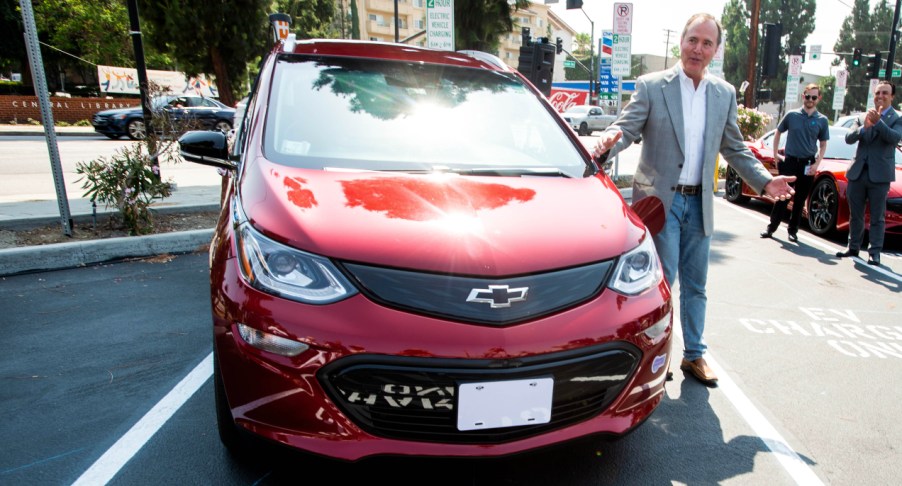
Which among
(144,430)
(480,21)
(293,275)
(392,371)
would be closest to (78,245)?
(144,430)

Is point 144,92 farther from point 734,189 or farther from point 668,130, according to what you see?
point 734,189

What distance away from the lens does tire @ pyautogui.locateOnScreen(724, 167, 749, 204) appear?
10.1m

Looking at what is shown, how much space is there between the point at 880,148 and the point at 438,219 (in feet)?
20.6

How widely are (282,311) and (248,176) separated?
0.75 m

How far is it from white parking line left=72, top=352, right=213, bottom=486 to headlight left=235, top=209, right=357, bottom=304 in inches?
46.0

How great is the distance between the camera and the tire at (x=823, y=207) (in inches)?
294

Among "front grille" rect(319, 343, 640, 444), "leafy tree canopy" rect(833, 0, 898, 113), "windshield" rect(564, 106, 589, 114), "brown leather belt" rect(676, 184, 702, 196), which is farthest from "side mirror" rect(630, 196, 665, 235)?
"leafy tree canopy" rect(833, 0, 898, 113)

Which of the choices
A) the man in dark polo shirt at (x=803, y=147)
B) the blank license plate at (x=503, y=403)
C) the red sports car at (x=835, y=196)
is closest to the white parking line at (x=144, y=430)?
the blank license plate at (x=503, y=403)

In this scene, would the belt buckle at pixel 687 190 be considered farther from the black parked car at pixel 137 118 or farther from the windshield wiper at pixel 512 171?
the black parked car at pixel 137 118

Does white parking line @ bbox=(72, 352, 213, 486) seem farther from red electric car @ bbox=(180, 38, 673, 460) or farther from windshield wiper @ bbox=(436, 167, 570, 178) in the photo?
windshield wiper @ bbox=(436, 167, 570, 178)

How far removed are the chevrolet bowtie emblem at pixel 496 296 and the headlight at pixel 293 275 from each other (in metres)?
0.37

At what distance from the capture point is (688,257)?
3.42 m

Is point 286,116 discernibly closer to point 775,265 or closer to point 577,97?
point 775,265

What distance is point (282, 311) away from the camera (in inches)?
72.0
